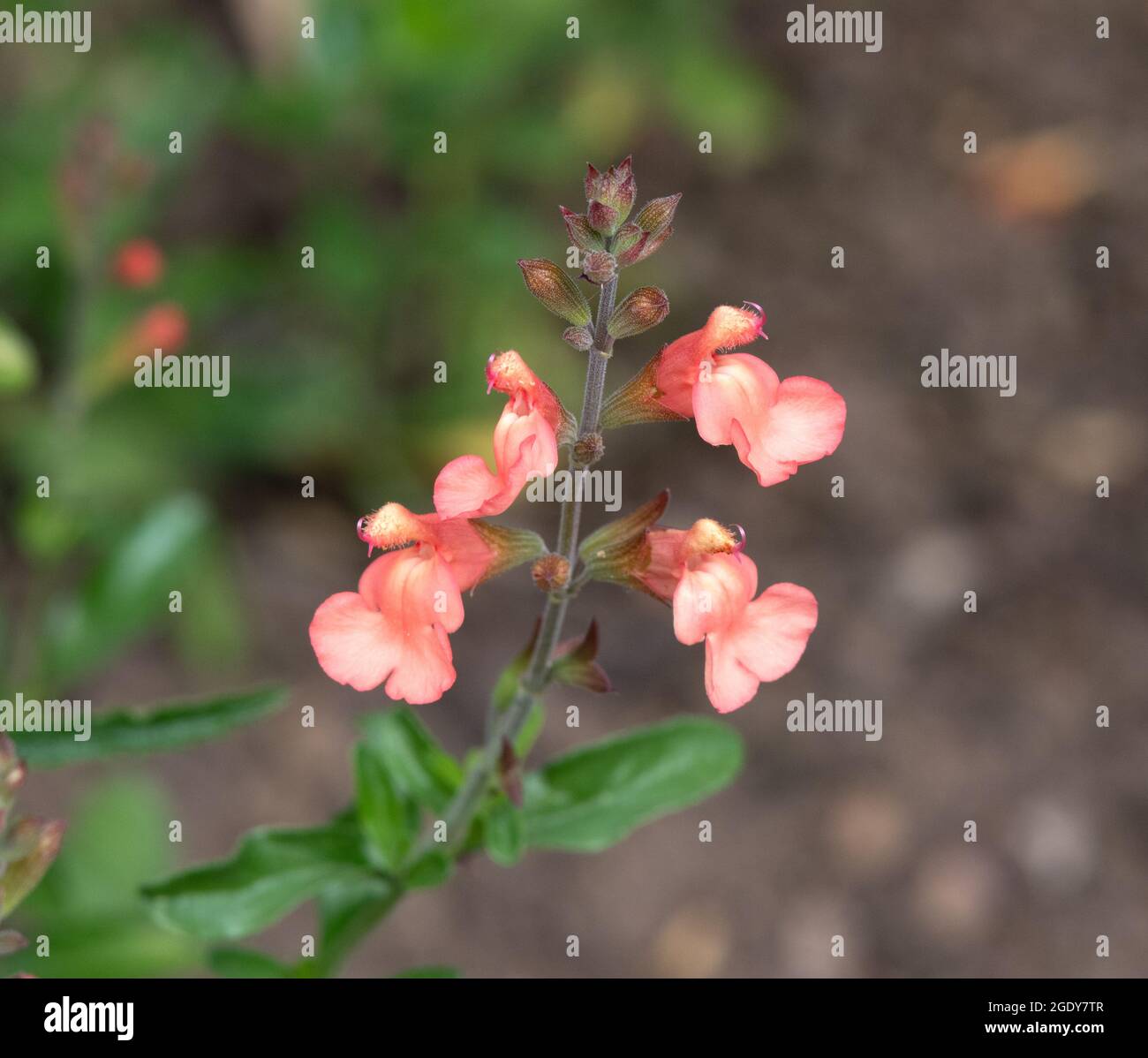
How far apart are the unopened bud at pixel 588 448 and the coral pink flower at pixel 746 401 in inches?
5.1

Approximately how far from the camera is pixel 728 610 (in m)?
1.81

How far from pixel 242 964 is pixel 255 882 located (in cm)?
24

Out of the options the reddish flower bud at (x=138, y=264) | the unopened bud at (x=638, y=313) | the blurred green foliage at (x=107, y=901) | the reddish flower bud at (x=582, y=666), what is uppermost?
the reddish flower bud at (x=138, y=264)

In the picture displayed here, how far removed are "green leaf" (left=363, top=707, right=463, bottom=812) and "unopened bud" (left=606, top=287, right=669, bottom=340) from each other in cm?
96

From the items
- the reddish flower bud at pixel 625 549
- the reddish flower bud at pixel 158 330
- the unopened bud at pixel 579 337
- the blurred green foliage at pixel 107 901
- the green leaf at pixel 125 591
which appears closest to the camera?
the unopened bud at pixel 579 337

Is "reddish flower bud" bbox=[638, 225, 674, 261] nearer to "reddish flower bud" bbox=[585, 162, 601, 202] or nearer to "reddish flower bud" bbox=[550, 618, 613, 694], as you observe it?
"reddish flower bud" bbox=[585, 162, 601, 202]

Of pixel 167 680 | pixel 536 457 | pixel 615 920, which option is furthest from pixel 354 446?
pixel 536 457

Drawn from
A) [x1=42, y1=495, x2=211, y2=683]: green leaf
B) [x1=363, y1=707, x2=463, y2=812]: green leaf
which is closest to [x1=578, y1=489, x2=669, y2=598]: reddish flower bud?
[x1=363, y1=707, x2=463, y2=812]: green leaf

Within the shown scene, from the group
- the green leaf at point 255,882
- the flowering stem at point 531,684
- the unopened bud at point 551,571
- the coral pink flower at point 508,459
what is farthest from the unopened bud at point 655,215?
the green leaf at point 255,882

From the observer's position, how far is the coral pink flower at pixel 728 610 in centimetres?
178

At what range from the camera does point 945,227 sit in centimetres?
511

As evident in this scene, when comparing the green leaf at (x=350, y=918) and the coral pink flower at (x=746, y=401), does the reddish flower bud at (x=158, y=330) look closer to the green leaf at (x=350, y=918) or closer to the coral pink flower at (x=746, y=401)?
the green leaf at (x=350, y=918)
